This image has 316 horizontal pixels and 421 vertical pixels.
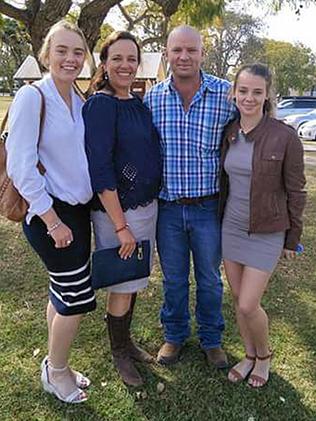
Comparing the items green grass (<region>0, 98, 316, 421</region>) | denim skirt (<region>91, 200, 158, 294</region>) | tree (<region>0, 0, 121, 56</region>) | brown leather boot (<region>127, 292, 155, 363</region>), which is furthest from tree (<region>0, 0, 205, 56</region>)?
brown leather boot (<region>127, 292, 155, 363</region>)

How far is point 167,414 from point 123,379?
1.19 ft

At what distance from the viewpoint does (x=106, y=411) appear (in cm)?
252

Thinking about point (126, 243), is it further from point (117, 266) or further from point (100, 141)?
point (100, 141)

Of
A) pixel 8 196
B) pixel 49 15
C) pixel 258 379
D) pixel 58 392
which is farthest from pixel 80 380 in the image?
pixel 49 15

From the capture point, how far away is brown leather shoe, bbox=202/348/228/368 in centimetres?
288

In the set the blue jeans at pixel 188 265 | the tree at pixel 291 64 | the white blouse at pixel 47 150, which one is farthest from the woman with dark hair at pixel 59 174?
the tree at pixel 291 64

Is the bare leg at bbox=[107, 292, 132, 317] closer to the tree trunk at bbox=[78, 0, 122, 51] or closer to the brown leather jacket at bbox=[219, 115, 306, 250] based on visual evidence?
the brown leather jacket at bbox=[219, 115, 306, 250]

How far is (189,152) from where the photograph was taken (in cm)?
256

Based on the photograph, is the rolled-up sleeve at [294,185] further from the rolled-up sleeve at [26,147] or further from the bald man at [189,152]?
the rolled-up sleeve at [26,147]

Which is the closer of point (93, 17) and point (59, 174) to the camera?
point (59, 174)

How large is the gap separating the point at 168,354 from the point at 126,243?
91cm

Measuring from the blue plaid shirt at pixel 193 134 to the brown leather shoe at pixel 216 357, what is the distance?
0.99m

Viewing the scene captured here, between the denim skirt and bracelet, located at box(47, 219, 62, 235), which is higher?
bracelet, located at box(47, 219, 62, 235)

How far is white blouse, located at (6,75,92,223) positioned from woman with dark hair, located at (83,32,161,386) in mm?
72
